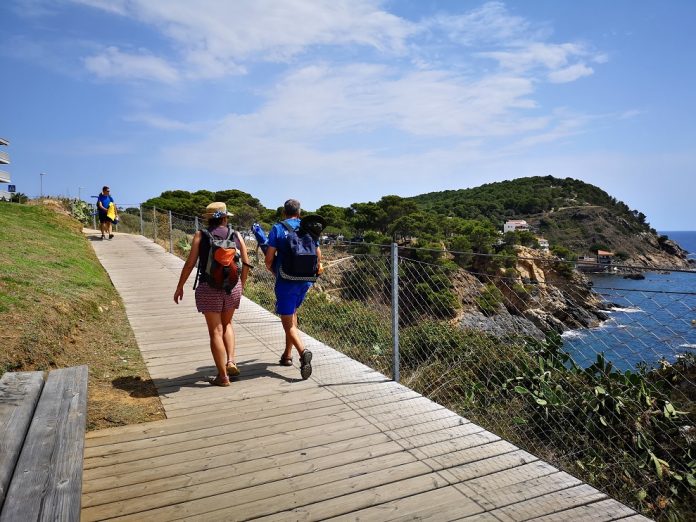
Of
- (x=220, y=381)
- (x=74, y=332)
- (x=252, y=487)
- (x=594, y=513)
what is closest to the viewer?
(x=594, y=513)

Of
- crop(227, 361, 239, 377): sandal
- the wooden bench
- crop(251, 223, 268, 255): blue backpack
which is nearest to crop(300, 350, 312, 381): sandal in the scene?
crop(227, 361, 239, 377): sandal

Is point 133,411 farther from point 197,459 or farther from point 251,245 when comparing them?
point 251,245

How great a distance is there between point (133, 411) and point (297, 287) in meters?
1.61

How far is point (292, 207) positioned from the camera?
14.8 ft

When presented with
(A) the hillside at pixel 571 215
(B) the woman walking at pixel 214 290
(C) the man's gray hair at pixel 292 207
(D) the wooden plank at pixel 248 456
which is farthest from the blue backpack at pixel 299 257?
(A) the hillside at pixel 571 215

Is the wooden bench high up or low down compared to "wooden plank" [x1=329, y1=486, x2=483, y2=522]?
up

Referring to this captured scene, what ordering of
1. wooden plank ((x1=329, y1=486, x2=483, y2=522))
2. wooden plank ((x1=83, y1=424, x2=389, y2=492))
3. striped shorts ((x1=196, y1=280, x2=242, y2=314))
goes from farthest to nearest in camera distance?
striped shorts ((x1=196, y1=280, x2=242, y2=314)) → wooden plank ((x1=83, y1=424, x2=389, y2=492)) → wooden plank ((x1=329, y1=486, x2=483, y2=522))

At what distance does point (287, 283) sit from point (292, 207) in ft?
2.25

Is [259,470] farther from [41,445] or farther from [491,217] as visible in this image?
[491,217]

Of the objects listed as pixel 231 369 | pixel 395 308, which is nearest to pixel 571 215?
pixel 395 308

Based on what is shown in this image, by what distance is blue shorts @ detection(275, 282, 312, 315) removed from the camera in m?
4.43

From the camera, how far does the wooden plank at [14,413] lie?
2002 millimetres

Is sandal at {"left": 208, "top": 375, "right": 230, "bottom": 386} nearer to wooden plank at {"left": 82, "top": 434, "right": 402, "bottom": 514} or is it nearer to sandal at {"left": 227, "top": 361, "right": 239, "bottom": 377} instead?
sandal at {"left": 227, "top": 361, "right": 239, "bottom": 377}

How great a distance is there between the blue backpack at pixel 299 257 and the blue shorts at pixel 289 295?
9cm
